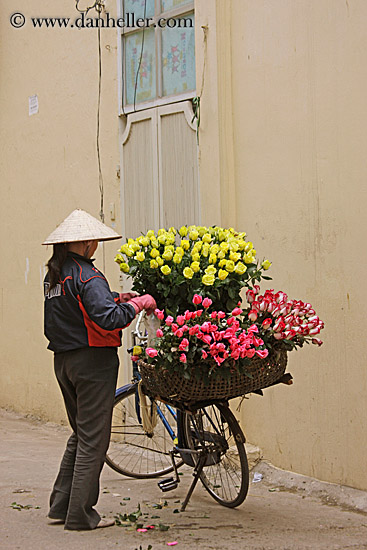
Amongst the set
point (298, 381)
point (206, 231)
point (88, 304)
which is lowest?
point (298, 381)

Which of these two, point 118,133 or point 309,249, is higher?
point 118,133

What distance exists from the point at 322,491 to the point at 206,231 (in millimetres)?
2055

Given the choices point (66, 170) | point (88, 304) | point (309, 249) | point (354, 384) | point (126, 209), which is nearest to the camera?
point (88, 304)

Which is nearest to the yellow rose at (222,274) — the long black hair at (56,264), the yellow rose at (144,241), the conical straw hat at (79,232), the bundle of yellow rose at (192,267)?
the bundle of yellow rose at (192,267)

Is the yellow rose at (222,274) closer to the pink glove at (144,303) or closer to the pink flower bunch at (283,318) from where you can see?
the pink flower bunch at (283,318)

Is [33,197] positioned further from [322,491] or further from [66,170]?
[322,491]

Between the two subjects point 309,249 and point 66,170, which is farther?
point 66,170

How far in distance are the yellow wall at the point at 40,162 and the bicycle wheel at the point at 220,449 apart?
2723 mm

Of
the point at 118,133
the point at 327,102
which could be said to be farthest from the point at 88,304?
the point at 118,133

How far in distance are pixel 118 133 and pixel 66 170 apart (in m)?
1.01

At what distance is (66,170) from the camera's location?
8.77 metres

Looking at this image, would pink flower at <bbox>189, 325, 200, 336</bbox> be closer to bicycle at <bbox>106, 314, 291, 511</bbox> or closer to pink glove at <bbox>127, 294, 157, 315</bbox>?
pink glove at <bbox>127, 294, 157, 315</bbox>

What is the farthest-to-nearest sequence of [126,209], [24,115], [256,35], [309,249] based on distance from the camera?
1. [24,115]
2. [126,209]
3. [256,35]
4. [309,249]

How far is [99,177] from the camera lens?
27.2 feet
